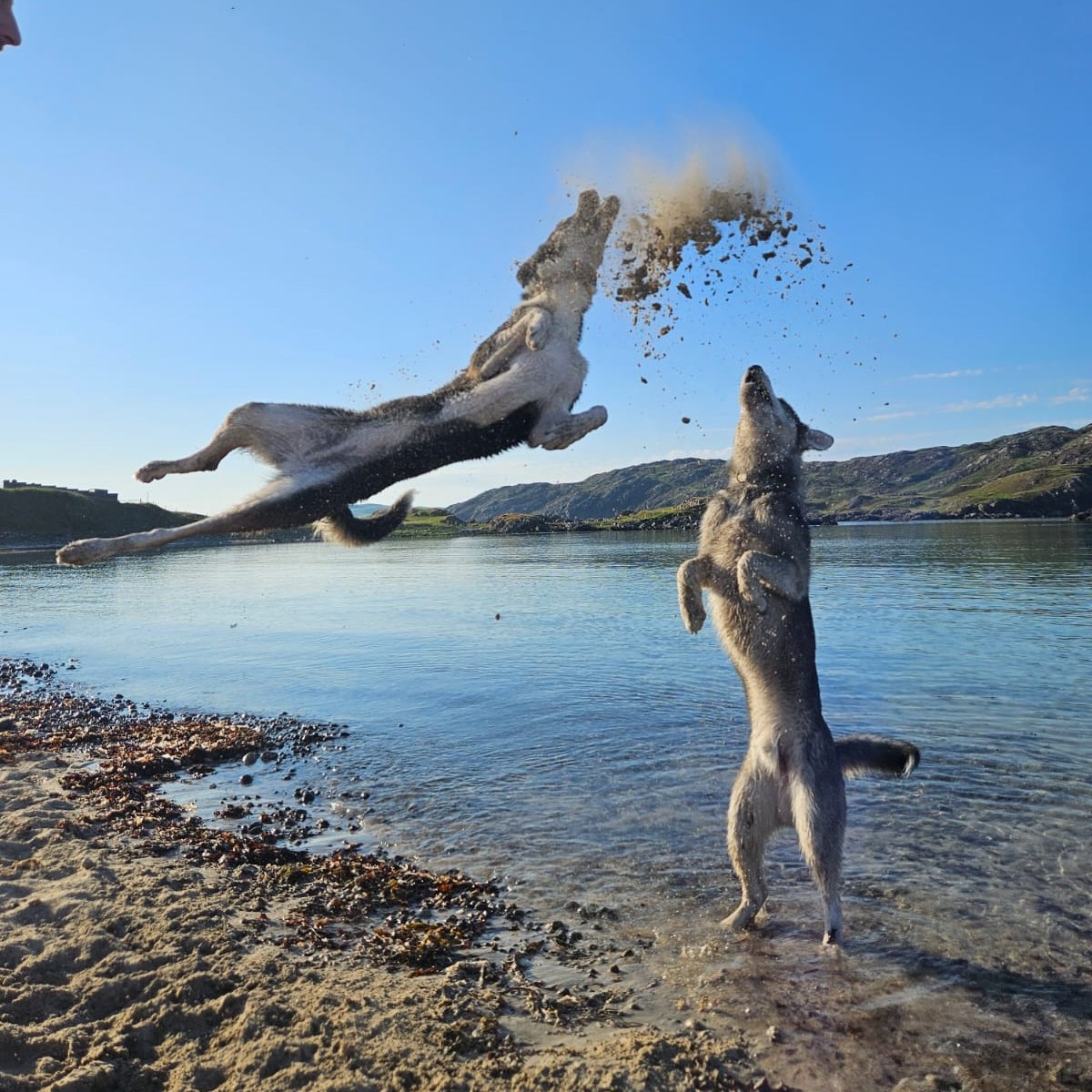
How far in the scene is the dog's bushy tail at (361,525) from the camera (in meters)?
6.15

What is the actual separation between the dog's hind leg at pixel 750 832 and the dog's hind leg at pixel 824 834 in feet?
0.81

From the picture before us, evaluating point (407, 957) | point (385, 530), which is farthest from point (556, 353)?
point (407, 957)

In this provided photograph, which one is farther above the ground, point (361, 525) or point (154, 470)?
point (154, 470)

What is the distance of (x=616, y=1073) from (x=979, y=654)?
63.3 feet

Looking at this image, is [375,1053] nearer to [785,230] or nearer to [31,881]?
[31,881]

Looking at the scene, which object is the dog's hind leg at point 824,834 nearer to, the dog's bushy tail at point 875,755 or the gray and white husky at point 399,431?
the dog's bushy tail at point 875,755

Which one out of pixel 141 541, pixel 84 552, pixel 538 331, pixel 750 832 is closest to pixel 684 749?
pixel 750 832

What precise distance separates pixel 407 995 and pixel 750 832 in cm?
318

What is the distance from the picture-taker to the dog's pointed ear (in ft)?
26.5

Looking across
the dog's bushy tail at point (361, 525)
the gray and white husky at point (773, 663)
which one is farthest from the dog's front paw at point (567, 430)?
the gray and white husky at point (773, 663)

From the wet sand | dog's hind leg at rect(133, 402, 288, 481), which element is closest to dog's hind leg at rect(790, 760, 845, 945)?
the wet sand

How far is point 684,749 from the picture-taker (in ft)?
43.4

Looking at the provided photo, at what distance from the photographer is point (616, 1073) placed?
4.73 m

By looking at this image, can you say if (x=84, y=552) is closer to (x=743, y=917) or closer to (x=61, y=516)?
(x=743, y=917)
